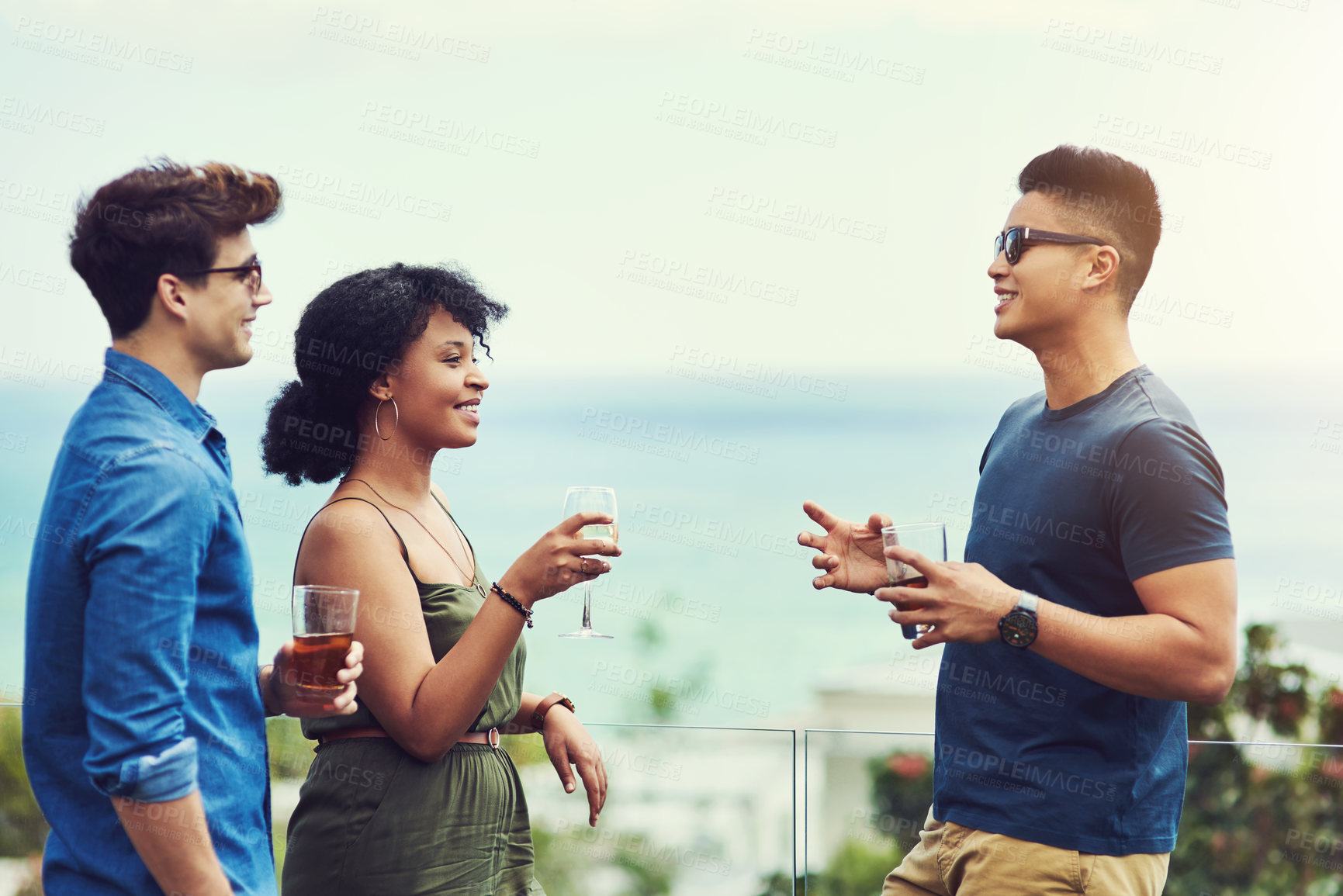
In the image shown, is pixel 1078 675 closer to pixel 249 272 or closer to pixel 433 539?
pixel 433 539

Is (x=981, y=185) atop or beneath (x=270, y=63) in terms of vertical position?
beneath

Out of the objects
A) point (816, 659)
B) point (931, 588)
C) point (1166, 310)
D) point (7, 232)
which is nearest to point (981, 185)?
point (1166, 310)

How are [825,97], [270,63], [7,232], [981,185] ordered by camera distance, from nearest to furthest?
[7,232] → [270,63] → [981,185] → [825,97]

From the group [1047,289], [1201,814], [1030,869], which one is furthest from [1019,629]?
[1201,814]

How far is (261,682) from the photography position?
1882 mm

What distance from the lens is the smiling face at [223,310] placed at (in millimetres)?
1594

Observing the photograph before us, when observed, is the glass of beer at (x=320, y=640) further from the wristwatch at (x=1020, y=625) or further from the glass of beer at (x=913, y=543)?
the wristwatch at (x=1020, y=625)

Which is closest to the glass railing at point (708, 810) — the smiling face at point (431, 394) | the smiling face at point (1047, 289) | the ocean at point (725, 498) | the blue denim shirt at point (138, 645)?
the smiling face at point (431, 394)

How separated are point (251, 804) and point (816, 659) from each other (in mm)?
22772

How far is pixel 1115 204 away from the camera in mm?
2168

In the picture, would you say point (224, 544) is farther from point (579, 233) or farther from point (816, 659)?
point (579, 233)

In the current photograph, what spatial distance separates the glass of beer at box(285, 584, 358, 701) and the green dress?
0.29 metres

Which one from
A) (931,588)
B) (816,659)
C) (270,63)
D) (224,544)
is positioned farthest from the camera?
(270,63)

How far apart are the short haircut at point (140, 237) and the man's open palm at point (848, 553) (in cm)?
126
